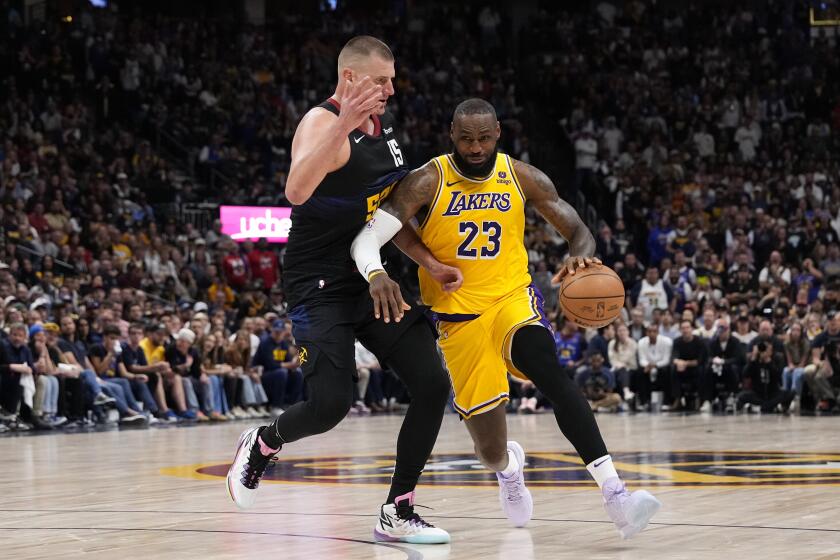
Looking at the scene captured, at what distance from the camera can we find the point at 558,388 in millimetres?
5352

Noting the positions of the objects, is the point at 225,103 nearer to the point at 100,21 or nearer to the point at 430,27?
the point at 100,21

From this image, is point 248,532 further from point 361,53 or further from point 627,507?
point 361,53

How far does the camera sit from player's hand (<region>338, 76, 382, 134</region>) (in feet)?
16.5

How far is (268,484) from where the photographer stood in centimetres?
764

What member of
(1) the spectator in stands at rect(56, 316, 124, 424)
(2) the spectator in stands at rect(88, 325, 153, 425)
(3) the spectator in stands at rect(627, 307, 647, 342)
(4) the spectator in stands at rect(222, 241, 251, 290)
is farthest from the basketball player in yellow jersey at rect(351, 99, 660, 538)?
(4) the spectator in stands at rect(222, 241, 251, 290)

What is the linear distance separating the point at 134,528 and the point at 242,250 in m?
15.2

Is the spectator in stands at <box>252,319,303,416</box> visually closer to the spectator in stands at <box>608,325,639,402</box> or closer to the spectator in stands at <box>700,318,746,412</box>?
the spectator in stands at <box>608,325,639,402</box>

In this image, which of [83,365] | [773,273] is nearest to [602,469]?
[83,365]

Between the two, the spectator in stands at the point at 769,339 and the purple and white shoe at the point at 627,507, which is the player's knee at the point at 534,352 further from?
the spectator in stands at the point at 769,339

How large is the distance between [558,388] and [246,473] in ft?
4.52

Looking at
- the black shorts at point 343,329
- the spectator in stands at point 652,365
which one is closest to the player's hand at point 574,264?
the black shorts at point 343,329

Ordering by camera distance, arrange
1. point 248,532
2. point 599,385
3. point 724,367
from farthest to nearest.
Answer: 1. point 599,385
2. point 724,367
3. point 248,532

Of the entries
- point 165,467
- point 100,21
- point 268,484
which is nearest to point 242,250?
point 100,21

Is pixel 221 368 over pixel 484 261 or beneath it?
beneath
